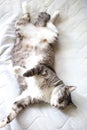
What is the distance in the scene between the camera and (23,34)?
4.63 feet

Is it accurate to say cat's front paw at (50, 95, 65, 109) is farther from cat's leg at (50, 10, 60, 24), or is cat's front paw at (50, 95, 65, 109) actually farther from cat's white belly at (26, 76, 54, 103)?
cat's leg at (50, 10, 60, 24)

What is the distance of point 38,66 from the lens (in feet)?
4.02

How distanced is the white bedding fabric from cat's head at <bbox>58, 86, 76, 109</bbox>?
3cm

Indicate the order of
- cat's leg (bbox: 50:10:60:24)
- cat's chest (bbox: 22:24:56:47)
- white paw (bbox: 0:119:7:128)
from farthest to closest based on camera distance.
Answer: cat's leg (bbox: 50:10:60:24)
cat's chest (bbox: 22:24:56:47)
white paw (bbox: 0:119:7:128)

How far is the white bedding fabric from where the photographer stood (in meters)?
1.03

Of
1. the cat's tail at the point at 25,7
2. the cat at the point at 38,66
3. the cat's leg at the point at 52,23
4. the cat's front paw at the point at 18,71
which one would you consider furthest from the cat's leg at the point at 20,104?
the cat's tail at the point at 25,7

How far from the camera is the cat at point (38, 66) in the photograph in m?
1.11

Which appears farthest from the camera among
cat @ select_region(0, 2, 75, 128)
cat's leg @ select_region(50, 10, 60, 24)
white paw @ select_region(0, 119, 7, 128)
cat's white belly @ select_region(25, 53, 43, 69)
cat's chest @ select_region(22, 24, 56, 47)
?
cat's leg @ select_region(50, 10, 60, 24)

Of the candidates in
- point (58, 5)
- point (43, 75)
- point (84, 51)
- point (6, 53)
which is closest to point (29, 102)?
point (43, 75)

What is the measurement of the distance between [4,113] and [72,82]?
0.38 metres

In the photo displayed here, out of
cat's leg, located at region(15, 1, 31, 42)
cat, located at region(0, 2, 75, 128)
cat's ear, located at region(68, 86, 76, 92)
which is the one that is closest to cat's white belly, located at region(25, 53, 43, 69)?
cat, located at region(0, 2, 75, 128)

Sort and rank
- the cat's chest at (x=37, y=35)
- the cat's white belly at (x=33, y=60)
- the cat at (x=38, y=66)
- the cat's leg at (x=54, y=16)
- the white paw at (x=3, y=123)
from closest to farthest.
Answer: the white paw at (x=3, y=123)
the cat at (x=38, y=66)
the cat's white belly at (x=33, y=60)
the cat's chest at (x=37, y=35)
the cat's leg at (x=54, y=16)

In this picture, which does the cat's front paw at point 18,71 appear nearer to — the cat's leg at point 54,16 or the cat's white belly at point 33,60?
the cat's white belly at point 33,60

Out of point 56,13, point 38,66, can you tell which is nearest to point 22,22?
point 56,13
